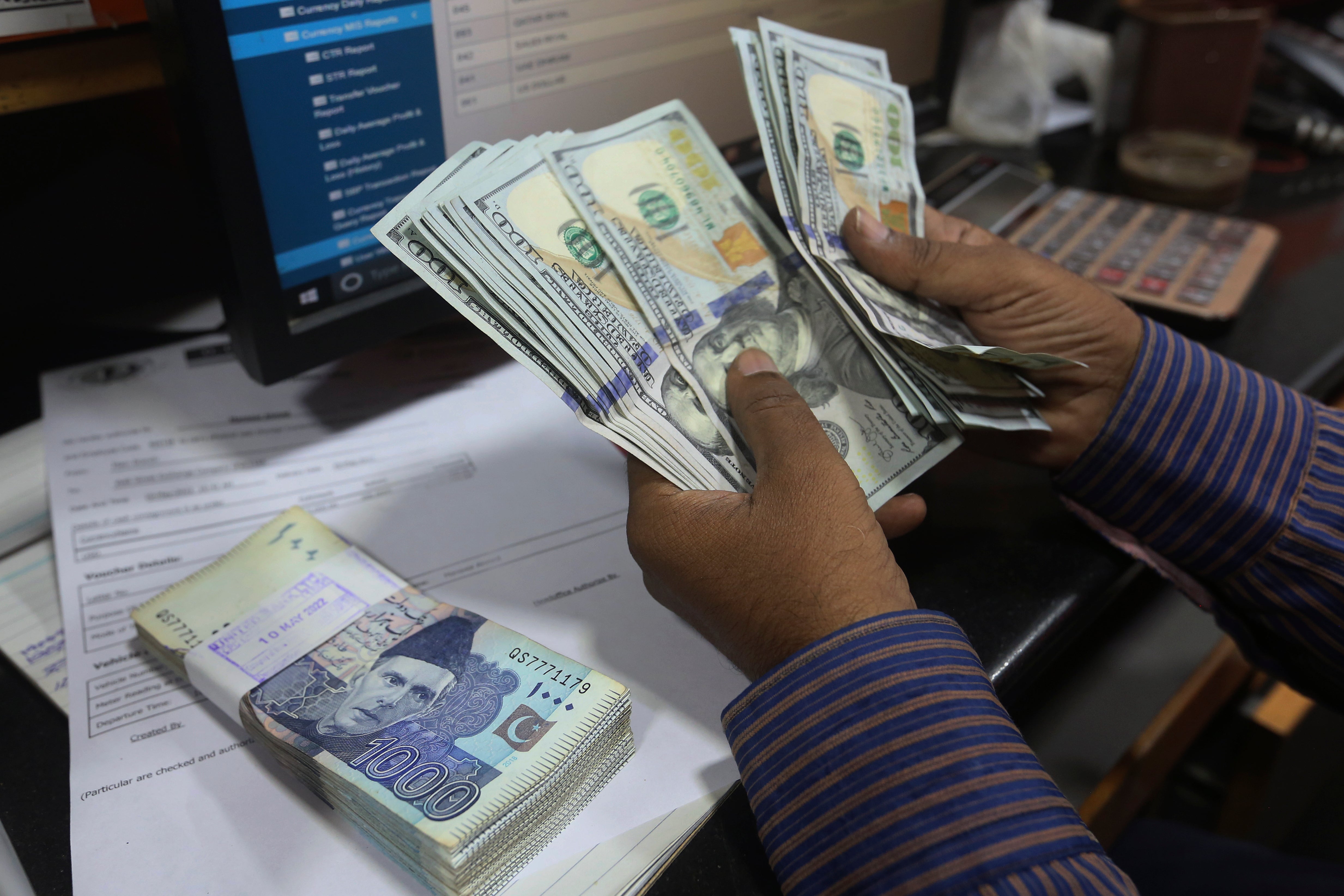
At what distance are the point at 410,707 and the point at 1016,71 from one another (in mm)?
1167

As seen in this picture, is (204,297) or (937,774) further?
(204,297)

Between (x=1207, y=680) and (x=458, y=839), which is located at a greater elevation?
(x=458, y=839)

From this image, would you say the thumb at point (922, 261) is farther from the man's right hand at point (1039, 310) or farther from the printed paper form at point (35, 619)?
the printed paper form at point (35, 619)

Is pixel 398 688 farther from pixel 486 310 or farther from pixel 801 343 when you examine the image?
pixel 801 343

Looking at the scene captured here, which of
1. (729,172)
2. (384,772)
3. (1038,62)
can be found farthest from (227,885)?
(1038,62)

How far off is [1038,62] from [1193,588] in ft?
2.80

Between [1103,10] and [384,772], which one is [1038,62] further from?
[384,772]

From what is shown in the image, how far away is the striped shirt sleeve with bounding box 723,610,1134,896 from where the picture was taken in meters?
0.37

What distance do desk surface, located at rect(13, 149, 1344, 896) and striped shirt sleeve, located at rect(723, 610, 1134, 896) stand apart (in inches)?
1.8

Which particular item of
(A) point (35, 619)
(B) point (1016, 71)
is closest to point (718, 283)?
A: (A) point (35, 619)

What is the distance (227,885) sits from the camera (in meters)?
0.40

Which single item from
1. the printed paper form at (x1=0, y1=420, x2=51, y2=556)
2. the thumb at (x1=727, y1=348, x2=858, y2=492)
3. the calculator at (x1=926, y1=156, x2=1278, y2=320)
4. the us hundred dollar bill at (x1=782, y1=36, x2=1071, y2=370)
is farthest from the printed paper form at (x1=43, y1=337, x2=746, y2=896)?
the calculator at (x1=926, y1=156, x2=1278, y2=320)

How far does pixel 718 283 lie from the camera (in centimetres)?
58

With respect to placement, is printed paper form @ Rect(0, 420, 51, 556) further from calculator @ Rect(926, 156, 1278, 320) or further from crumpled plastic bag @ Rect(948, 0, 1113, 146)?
crumpled plastic bag @ Rect(948, 0, 1113, 146)
